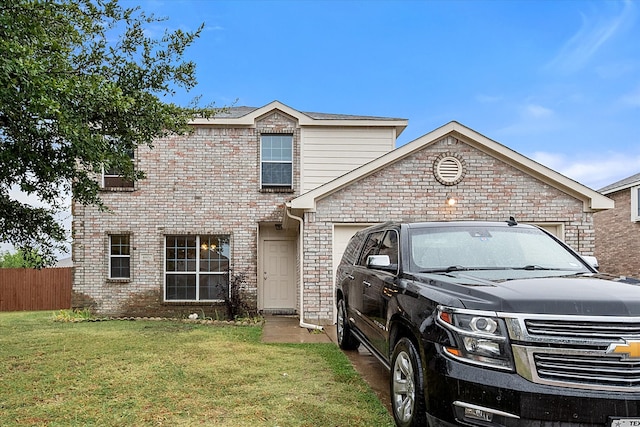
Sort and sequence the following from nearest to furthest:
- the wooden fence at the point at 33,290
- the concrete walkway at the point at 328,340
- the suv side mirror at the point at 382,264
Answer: the suv side mirror at the point at 382,264 < the concrete walkway at the point at 328,340 < the wooden fence at the point at 33,290

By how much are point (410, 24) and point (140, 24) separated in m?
12.0

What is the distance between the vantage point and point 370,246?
20.1 feet

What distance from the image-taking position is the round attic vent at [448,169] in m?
10.3

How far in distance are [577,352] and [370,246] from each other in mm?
3426

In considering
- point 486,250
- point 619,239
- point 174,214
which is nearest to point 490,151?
point 486,250

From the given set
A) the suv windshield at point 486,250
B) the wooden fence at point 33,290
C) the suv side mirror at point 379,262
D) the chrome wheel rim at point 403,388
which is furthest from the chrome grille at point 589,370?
the wooden fence at point 33,290

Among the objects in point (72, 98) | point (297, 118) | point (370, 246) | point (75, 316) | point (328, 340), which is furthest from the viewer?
point (297, 118)

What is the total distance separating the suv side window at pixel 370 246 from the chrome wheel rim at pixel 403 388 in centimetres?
197

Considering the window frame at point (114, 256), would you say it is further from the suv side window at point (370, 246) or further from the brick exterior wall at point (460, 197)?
the suv side window at point (370, 246)

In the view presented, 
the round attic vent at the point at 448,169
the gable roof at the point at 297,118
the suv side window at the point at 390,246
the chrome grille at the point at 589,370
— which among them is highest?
the gable roof at the point at 297,118

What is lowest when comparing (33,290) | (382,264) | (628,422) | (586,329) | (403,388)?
(33,290)

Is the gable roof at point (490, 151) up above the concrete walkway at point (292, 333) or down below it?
above

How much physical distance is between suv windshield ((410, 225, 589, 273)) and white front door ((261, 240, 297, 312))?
8.97 m

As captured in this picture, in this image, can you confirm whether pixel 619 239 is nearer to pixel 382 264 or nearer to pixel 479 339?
pixel 382 264
